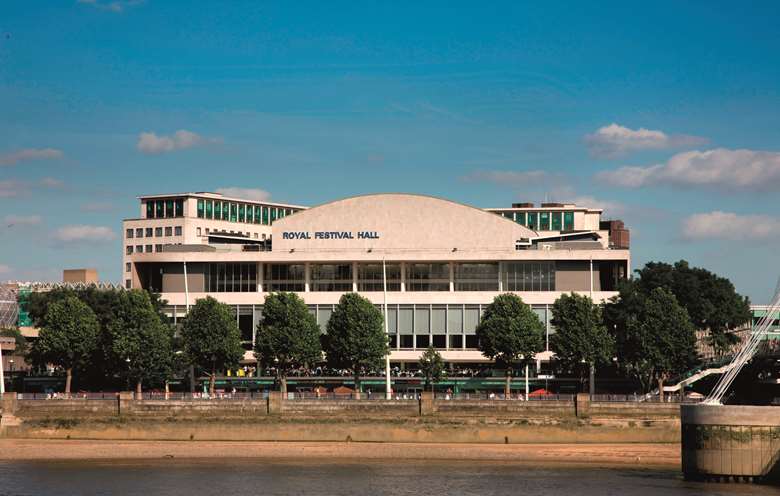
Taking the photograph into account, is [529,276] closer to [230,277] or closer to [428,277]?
[428,277]

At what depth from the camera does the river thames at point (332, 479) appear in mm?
97750

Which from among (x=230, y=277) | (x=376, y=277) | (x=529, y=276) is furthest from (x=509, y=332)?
(x=230, y=277)

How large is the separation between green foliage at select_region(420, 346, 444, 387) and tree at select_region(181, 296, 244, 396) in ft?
68.2

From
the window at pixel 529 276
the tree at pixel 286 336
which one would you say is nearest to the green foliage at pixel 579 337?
the window at pixel 529 276

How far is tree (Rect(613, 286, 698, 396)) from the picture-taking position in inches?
5433

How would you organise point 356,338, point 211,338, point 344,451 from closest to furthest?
point 344,451, point 211,338, point 356,338

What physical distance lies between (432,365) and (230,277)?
115ft

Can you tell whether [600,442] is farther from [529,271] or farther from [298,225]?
[298,225]

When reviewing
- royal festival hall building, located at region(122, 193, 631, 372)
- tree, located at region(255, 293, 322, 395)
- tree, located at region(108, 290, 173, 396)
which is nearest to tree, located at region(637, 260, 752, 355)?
royal festival hall building, located at region(122, 193, 631, 372)

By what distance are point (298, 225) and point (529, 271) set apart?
30068 millimetres

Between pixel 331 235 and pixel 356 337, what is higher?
pixel 331 235

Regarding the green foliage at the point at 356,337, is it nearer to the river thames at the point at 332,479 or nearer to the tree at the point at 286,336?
the tree at the point at 286,336

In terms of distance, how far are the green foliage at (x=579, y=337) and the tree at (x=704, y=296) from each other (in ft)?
48.2

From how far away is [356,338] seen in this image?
144000 mm
